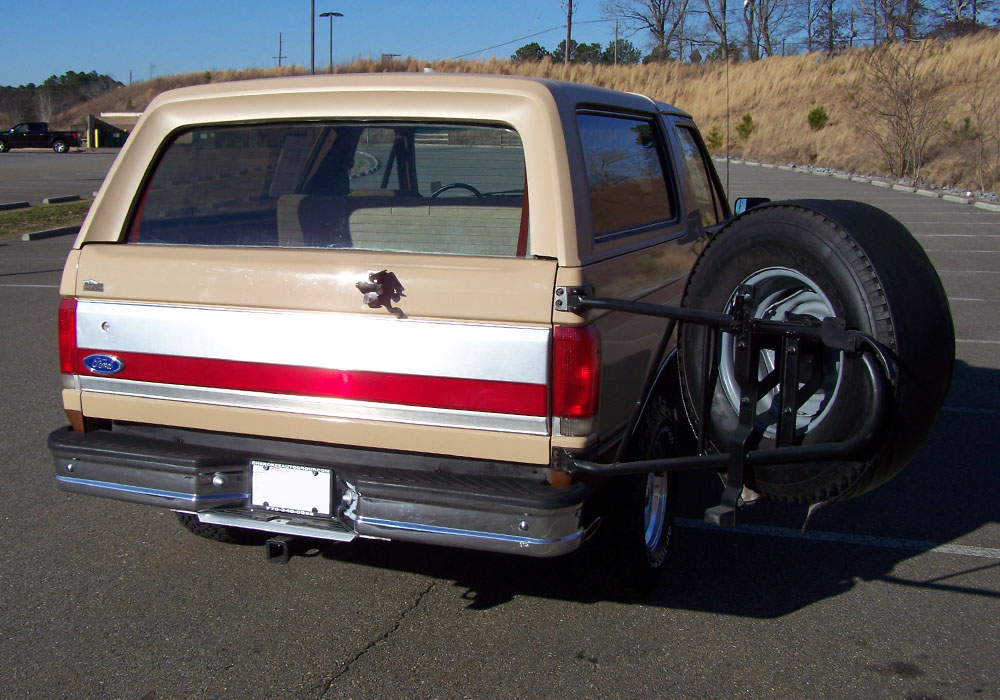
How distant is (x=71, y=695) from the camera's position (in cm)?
302

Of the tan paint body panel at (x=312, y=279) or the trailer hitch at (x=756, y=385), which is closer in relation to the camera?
the trailer hitch at (x=756, y=385)

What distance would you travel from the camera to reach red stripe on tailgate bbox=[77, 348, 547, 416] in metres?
3.06

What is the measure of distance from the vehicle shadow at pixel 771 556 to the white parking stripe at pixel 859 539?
1 centimetres

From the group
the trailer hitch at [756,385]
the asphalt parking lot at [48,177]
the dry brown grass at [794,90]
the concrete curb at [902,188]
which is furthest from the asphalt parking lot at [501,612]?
the dry brown grass at [794,90]

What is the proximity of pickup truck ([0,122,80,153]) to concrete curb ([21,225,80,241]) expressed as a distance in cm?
3467

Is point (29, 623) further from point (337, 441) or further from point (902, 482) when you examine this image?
point (902, 482)

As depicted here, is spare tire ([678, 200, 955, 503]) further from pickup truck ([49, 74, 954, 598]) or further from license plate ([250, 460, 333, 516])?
license plate ([250, 460, 333, 516])

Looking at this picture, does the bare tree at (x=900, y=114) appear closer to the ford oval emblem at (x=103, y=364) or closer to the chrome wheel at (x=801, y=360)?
the chrome wheel at (x=801, y=360)

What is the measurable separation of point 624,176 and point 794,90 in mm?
45481

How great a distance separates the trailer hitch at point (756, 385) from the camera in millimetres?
2773

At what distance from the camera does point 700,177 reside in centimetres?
523

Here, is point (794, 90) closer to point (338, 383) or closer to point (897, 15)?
point (897, 15)

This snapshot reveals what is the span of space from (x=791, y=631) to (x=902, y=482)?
1.97 m

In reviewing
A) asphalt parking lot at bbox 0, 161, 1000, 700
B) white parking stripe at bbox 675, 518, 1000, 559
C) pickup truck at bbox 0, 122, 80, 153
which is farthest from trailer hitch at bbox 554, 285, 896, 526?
pickup truck at bbox 0, 122, 80, 153
